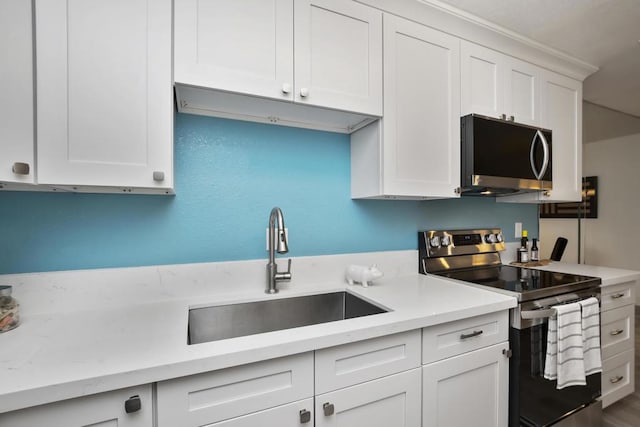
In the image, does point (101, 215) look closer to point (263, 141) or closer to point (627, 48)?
point (263, 141)

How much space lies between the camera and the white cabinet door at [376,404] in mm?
979

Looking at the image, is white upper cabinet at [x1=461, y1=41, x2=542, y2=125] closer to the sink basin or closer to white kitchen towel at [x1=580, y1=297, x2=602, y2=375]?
white kitchen towel at [x1=580, y1=297, x2=602, y2=375]

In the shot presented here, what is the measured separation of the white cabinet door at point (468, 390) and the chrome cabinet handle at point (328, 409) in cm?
40

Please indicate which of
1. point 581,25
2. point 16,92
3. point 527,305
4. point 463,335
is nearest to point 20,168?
point 16,92

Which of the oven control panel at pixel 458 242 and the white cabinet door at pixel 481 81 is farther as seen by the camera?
the oven control panel at pixel 458 242

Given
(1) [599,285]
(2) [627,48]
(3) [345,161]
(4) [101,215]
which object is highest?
(2) [627,48]

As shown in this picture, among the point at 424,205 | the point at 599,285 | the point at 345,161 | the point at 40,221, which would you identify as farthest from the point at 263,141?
the point at 599,285

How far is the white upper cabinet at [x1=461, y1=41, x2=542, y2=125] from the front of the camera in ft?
5.58

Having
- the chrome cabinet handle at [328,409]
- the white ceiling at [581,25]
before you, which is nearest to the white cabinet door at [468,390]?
the chrome cabinet handle at [328,409]

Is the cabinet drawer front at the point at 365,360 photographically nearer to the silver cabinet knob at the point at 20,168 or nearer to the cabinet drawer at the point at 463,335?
the cabinet drawer at the point at 463,335

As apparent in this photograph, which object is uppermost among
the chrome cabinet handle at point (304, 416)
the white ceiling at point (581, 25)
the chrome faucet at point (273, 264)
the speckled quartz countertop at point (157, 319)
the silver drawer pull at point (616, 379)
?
the white ceiling at point (581, 25)

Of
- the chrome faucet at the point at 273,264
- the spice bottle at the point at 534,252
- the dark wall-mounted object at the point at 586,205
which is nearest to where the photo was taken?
the chrome faucet at the point at 273,264

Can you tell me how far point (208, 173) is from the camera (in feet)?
4.63

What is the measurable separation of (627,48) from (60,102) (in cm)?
324
